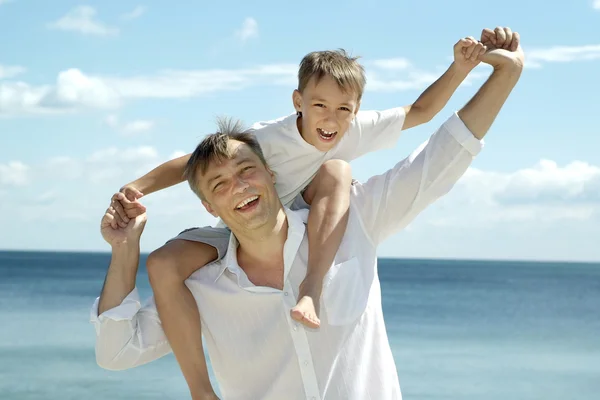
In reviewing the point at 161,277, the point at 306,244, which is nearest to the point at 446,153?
the point at 306,244

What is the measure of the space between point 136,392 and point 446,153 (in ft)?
34.4

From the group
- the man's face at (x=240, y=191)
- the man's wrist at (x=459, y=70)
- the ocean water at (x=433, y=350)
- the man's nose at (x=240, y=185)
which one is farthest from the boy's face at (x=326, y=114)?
the ocean water at (x=433, y=350)

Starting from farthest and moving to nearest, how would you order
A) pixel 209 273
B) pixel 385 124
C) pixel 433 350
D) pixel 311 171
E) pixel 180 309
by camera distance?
pixel 433 350 < pixel 385 124 < pixel 311 171 < pixel 209 273 < pixel 180 309

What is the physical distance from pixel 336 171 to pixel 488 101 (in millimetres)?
593

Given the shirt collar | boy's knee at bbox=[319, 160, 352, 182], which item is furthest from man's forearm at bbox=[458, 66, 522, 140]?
the shirt collar

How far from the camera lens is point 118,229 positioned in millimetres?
3143

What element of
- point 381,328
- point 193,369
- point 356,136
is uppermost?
point 356,136

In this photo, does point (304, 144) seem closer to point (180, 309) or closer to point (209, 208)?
point (209, 208)

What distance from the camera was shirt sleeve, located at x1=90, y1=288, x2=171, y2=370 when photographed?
9.87 feet

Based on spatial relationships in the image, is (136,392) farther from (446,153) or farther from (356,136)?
(446,153)

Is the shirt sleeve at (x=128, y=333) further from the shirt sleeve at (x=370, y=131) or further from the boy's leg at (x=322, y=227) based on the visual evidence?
the shirt sleeve at (x=370, y=131)

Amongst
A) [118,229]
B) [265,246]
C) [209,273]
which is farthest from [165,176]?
[265,246]

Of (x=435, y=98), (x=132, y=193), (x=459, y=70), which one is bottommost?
(x=132, y=193)

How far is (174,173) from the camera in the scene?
342 cm
